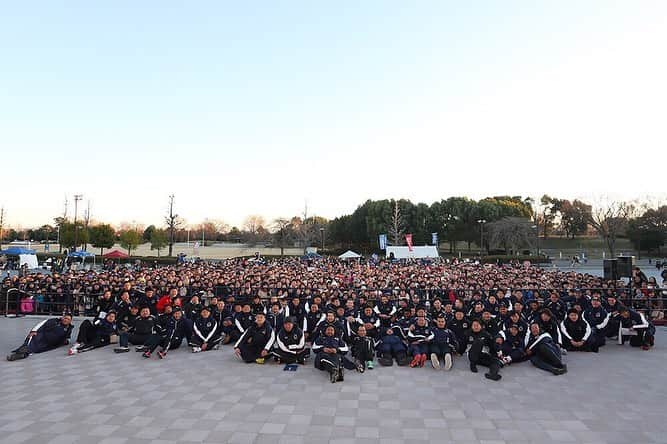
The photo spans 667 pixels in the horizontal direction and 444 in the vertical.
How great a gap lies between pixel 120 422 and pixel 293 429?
7.37 ft

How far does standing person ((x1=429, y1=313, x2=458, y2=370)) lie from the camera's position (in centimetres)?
765

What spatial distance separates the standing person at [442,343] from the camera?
7.65 metres

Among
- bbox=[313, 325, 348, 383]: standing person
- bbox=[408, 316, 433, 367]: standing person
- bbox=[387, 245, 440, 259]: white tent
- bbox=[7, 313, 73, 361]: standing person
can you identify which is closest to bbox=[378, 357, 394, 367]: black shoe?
bbox=[408, 316, 433, 367]: standing person

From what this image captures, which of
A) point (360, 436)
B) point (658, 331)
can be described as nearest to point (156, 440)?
point (360, 436)

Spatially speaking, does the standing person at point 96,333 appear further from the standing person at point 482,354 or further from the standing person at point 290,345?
the standing person at point 482,354

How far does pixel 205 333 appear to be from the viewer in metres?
9.01

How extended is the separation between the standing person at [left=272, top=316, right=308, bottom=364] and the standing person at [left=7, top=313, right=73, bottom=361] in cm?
506

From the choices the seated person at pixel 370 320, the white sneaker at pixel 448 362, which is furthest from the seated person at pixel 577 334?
the seated person at pixel 370 320

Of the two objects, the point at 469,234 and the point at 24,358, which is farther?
the point at 469,234

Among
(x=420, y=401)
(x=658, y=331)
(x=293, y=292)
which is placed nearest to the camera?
(x=420, y=401)

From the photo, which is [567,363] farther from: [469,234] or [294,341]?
[469,234]

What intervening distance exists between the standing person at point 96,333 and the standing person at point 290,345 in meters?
4.24

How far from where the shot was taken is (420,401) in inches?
230

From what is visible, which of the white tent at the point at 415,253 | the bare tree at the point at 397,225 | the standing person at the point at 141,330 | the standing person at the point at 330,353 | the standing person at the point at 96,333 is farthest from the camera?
the bare tree at the point at 397,225
